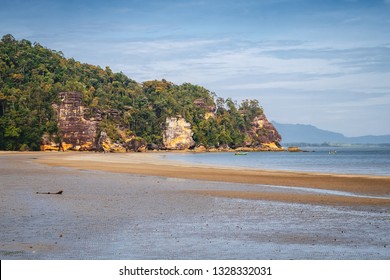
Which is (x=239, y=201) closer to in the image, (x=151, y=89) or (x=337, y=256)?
(x=337, y=256)

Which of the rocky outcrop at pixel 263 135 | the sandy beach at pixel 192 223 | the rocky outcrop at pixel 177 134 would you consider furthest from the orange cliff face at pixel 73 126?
the sandy beach at pixel 192 223

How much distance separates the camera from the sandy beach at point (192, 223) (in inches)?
431

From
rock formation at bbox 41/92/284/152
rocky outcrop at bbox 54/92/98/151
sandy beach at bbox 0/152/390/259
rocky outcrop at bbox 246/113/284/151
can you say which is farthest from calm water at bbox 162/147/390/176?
rocky outcrop at bbox 246/113/284/151

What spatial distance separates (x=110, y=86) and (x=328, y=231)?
139048 mm

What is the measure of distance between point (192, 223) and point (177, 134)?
131 m

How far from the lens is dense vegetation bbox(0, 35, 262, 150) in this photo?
107m

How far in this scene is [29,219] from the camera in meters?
14.8

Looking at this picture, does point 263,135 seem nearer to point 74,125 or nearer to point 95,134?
point 95,134

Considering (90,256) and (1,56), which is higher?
(1,56)

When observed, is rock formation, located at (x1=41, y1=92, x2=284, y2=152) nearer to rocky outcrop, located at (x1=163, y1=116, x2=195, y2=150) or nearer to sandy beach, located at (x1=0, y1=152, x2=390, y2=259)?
rocky outcrop, located at (x1=163, y1=116, x2=195, y2=150)

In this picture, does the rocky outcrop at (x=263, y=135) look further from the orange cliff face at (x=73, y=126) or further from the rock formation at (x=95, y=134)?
the orange cliff face at (x=73, y=126)

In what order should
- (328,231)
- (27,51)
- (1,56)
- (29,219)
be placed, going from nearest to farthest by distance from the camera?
1. (328,231)
2. (29,219)
3. (1,56)
4. (27,51)

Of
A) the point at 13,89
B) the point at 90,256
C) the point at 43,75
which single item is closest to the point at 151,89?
the point at 43,75

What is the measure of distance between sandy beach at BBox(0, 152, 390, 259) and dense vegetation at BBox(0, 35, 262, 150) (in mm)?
86788
